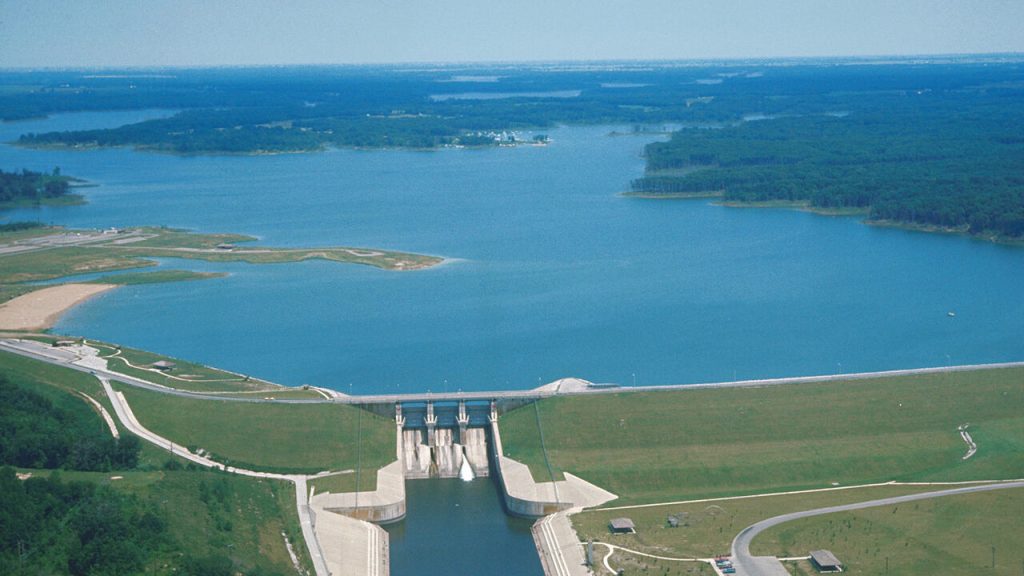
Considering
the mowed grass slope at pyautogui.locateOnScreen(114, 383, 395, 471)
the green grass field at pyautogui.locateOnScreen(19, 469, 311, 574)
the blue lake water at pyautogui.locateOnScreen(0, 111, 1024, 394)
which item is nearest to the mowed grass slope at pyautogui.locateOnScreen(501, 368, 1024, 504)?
the blue lake water at pyautogui.locateOnScreen(0, 111, 1024, 394)

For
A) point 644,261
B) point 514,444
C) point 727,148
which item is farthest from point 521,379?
point 727,148

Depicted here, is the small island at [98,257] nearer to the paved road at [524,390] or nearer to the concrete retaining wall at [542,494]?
the paved road at [524,390]

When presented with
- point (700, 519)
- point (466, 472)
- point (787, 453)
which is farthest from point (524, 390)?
point (700, 519)

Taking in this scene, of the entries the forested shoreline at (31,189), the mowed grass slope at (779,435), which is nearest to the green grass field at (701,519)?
the mowed grass slope at (779,435)

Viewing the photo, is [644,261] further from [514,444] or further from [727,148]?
[727,148]

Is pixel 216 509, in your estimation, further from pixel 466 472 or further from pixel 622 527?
pixel 622 527
